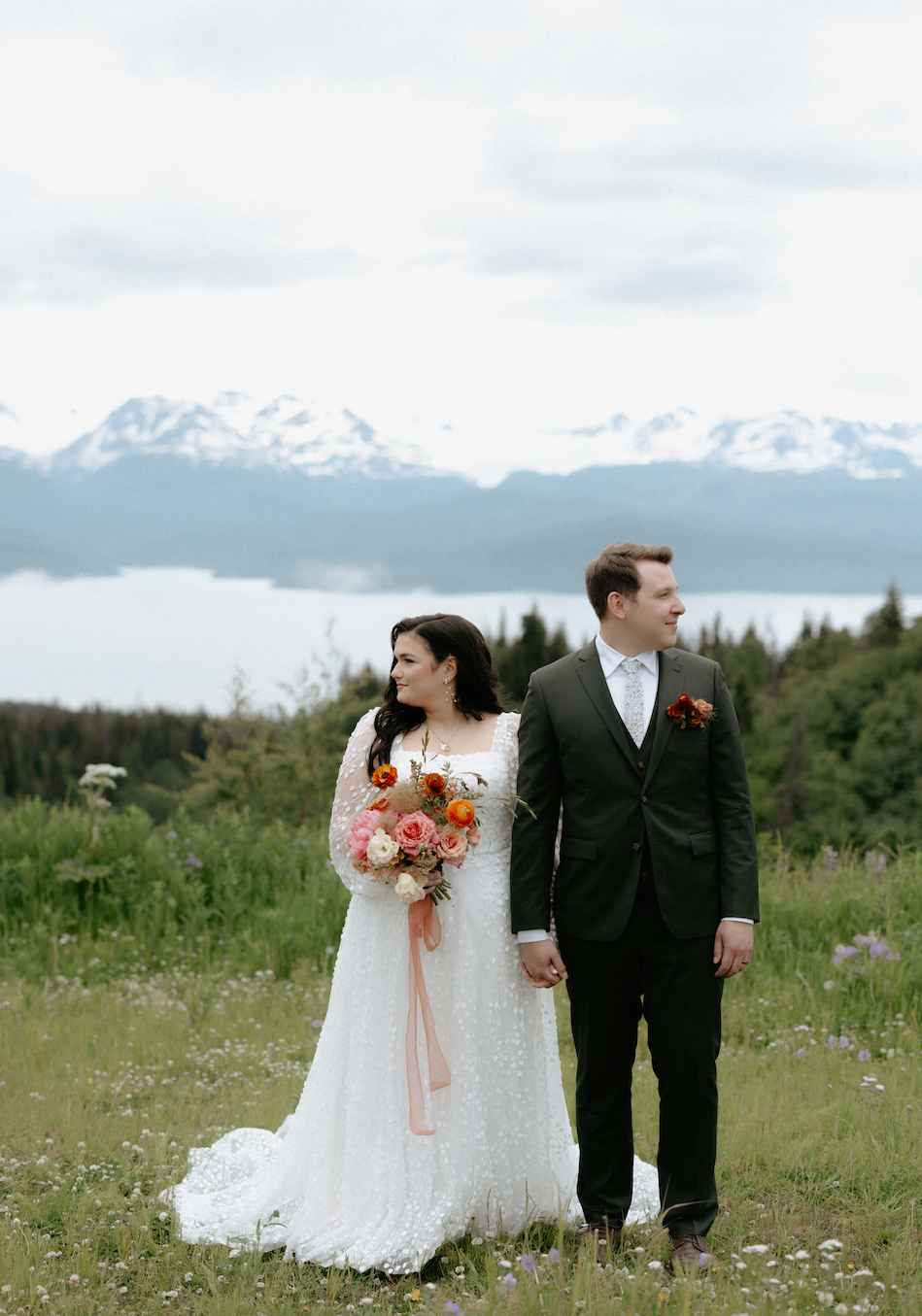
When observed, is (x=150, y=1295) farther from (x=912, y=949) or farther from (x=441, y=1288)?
(x=912, y=949)

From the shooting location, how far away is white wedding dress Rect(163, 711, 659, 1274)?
4441 mm

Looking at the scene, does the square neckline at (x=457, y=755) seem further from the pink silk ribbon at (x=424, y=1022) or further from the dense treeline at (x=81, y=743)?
the dense treeline at (x=81, y=743)

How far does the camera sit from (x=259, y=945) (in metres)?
8.48

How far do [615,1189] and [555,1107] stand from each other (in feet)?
1.32

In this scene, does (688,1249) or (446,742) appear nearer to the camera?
(688,1249)

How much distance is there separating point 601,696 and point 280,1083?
137 inches

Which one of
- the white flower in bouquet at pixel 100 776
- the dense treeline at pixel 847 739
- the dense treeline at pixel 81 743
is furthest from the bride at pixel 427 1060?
the dense treeline at pixel 81 743

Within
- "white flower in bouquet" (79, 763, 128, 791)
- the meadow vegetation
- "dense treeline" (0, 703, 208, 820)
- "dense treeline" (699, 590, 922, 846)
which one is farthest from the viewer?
"dense treeline" (0, 703, 208, 820)

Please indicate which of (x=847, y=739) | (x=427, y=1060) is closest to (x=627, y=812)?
(x=427, y=1060)

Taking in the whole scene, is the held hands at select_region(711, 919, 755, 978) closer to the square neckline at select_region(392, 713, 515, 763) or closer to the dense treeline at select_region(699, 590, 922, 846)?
the square neckline at select_region(392, 713, 515, 763)

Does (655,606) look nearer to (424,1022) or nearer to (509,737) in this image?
(509,737)

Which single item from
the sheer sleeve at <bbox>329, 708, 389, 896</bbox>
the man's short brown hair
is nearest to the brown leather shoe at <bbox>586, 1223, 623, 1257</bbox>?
the sheer sleeve at <bbox>329, 708, 389, 896</bbox>

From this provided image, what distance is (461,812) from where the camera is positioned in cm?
418

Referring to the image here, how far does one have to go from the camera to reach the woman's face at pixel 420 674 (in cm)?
455
